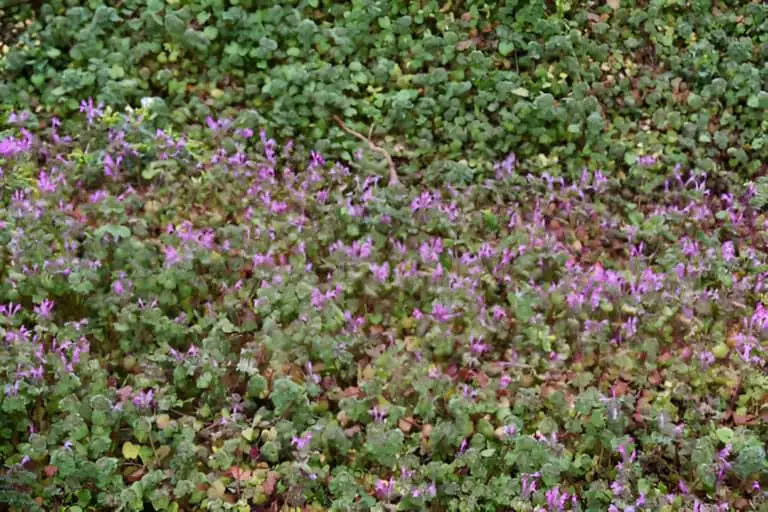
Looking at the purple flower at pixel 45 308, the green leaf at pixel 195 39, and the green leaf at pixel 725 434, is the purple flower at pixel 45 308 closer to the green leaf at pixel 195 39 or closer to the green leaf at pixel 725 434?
the green leaf at pixel 195 39

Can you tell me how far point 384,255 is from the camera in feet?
19.2

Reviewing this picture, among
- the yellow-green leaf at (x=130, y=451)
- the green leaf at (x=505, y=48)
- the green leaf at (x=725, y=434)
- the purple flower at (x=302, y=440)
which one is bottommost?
the yellow-green leaf at (x=130, y=451)

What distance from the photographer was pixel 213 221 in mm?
5863

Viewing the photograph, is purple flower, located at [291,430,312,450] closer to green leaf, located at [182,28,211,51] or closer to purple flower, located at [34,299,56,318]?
purple flower, located at [34,299,56,318]

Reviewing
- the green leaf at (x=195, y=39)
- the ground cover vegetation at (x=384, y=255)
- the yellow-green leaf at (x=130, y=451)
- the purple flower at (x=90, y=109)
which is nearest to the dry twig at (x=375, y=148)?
the ground cover vegetation at (x=384, y=255)

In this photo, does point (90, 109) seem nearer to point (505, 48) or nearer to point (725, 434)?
point (505, 48)

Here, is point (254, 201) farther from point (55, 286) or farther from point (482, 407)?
point (482, 407)

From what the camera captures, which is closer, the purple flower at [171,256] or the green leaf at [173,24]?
the purple flower at [171,256]

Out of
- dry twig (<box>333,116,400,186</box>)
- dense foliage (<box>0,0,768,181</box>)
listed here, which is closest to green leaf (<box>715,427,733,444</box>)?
dense foliage (<box>0,0,768,181</box>)

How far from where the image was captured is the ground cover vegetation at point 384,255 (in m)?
4.55

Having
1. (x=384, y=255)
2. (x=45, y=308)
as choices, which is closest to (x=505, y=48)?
(x=384, y=255)

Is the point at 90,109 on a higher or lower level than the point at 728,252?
lower

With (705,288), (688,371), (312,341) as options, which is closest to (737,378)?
(688,371)

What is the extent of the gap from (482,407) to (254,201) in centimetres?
219
